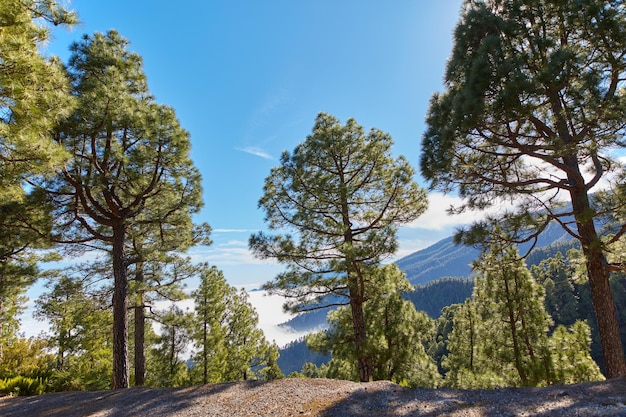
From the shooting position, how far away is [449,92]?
28.9 feet

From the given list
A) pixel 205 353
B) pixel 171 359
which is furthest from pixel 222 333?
pixel 171 359

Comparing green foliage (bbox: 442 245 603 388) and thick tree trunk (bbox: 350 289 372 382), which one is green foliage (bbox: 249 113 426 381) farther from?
green foliage (bbox: 442 245 603 388)

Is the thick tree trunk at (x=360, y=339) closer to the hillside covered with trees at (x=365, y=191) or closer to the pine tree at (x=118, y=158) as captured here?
the hillside covered with trees at (x=365, y=191)

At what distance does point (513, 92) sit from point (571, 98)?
1206mm

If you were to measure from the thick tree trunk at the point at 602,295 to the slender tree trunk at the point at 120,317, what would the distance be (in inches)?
448

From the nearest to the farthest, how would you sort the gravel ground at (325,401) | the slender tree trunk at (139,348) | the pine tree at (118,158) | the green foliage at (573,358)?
the gravel ground at (325,401) < the pine tree at (118,158) < the green foliage at (573,358) < the slender tree trunk at (139,348)

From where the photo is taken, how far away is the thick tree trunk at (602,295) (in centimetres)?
658

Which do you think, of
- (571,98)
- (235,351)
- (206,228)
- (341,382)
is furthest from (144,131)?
(235,351)

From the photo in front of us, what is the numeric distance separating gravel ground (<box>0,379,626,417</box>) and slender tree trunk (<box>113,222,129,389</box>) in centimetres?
135

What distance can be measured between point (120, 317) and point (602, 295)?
11.7 metres

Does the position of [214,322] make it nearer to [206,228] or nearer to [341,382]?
[206,228]

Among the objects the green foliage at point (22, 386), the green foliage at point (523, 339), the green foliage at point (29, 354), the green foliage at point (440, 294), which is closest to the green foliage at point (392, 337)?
the green foliage at point (523, 339)

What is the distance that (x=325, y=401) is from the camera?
558cm

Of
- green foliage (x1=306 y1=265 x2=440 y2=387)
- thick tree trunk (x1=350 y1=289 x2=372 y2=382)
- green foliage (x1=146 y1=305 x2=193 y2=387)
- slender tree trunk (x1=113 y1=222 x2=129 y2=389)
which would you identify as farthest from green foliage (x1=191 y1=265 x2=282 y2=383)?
thick tree trunk (x1=350 y1=289 x2=372 y2=382)
